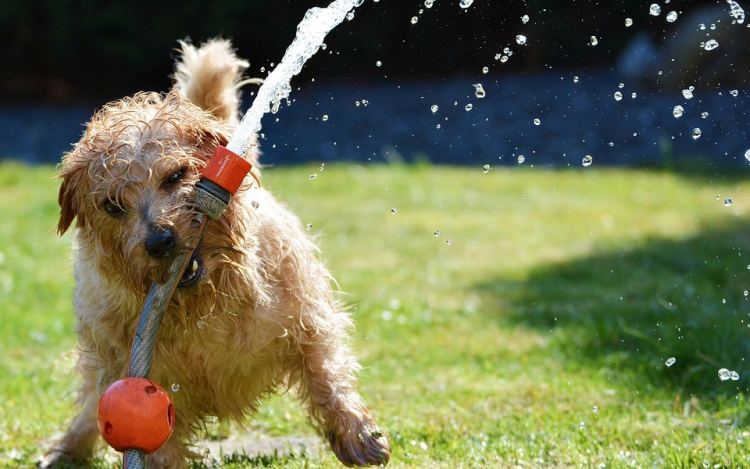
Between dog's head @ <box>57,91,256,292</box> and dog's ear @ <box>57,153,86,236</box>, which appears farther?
dog's ear @ <box>57,153,86,236</box>

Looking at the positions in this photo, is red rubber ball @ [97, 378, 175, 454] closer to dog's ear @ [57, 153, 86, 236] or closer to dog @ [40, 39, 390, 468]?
dog @ [40, 39, 390, 468]

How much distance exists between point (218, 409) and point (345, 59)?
11.1 m

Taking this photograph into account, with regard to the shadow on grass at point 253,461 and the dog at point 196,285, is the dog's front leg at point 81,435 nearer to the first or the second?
the dog at point 196,285

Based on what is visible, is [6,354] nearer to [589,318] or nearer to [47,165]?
[589,318]

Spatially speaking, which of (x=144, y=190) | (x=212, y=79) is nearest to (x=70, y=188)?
(x=144, y=190)

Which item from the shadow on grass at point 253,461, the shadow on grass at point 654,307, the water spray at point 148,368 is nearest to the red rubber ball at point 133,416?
the water spray at point 148,368

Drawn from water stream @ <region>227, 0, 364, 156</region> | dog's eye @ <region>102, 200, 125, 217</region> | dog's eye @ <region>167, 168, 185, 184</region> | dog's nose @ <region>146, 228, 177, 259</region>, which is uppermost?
water stream @ <region>227, 0, 364, 156</region>

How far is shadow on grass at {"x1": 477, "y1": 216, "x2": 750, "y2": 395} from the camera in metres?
4.82

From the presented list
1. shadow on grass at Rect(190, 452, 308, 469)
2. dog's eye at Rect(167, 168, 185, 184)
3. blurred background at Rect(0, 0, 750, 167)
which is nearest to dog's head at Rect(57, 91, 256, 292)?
dog's eye at Rect(167, 168, 185, 184)

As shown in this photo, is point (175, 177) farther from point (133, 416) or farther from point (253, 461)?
point (253, 461)

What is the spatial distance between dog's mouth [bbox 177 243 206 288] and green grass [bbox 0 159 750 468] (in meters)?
0.96

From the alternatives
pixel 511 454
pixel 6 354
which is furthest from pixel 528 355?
pixel 6 354

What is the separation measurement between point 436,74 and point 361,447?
11801mm

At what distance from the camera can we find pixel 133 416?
3.08m
